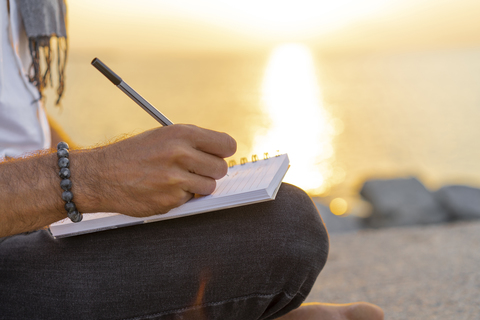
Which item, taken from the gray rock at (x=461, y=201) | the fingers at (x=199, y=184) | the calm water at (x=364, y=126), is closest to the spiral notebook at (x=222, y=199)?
the fingers at (x=199, y=184)

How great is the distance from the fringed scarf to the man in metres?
0.65

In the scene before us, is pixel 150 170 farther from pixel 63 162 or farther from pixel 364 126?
pixel 364 126

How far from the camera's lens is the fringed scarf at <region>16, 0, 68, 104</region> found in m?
1.37

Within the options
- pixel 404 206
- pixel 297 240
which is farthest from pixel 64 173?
pixel 404 206

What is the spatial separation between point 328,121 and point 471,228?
47.0 feet

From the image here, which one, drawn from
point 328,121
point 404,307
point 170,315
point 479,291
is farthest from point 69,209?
point 328,121

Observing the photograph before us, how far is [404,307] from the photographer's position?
6.82ft

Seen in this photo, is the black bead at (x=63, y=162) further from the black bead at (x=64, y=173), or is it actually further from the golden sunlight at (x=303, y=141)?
the golden sunlight at (x=303, y=141)

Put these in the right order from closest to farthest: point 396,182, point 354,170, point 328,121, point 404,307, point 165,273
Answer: point 165,273 < point 404,307 < point 396,182 < point 354,170 < point 328,121

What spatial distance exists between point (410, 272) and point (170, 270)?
2118mm

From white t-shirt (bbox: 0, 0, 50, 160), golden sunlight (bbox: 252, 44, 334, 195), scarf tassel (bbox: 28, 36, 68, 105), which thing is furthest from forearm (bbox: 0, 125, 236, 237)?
golden sunlight (bbox: 252, 44, 334, 195)

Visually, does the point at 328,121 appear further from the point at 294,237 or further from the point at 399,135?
the point at 294,237

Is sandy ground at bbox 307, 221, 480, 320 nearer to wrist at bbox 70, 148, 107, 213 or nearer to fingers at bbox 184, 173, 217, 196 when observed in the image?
fingers at bbox 184, 173, 217, 196

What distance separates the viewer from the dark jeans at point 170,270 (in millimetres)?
971
